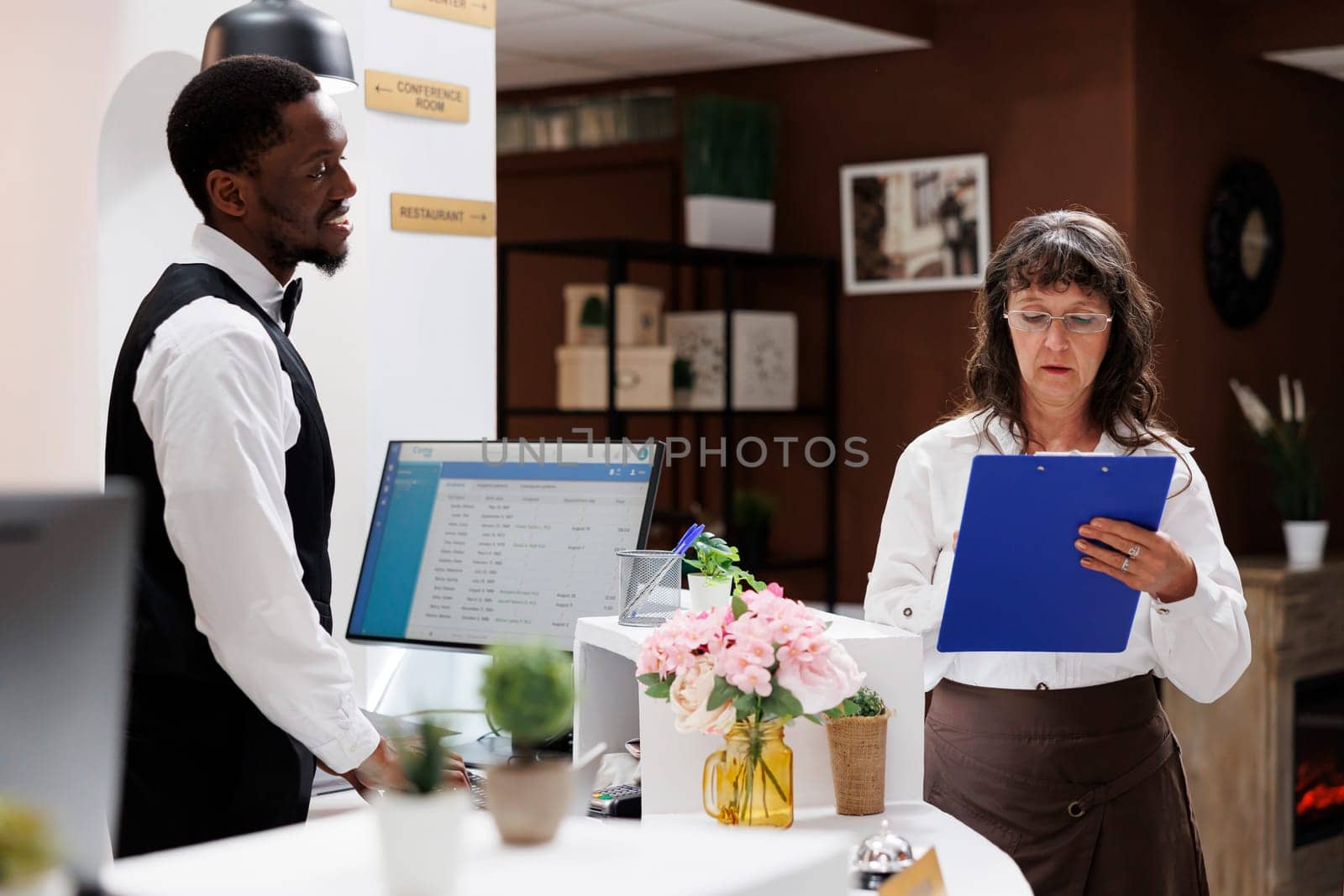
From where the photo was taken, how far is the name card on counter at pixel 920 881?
1305mm

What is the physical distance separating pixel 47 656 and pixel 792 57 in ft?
15.8

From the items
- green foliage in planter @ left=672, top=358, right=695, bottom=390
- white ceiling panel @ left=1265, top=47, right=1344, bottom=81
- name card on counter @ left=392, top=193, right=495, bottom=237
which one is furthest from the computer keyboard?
white ceiling panel @ left=1265, top=47, right=1344, bottom=81

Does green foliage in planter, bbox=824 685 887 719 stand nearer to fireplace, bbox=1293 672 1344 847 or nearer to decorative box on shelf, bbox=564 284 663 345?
decorative box on shelf, bbox=564 284 663 345

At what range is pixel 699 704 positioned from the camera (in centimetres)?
159

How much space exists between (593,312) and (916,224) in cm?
112

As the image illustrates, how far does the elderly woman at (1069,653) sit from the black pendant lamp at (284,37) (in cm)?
112

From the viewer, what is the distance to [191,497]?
5.46 feet

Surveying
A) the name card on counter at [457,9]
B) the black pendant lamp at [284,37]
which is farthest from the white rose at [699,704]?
the name card on counter at [457,9]

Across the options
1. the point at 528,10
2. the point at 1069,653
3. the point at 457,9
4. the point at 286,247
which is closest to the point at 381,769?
the point at 286,247

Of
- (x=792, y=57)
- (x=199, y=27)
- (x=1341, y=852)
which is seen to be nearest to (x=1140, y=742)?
(x=199, y=27)

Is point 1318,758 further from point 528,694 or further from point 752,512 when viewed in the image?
point 528,694

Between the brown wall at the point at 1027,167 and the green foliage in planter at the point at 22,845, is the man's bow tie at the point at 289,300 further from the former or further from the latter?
the brown wall at the point at 1027,167

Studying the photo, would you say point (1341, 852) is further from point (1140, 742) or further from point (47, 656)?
point (47, 656)

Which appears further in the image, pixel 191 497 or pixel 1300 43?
pixel 1300 43
